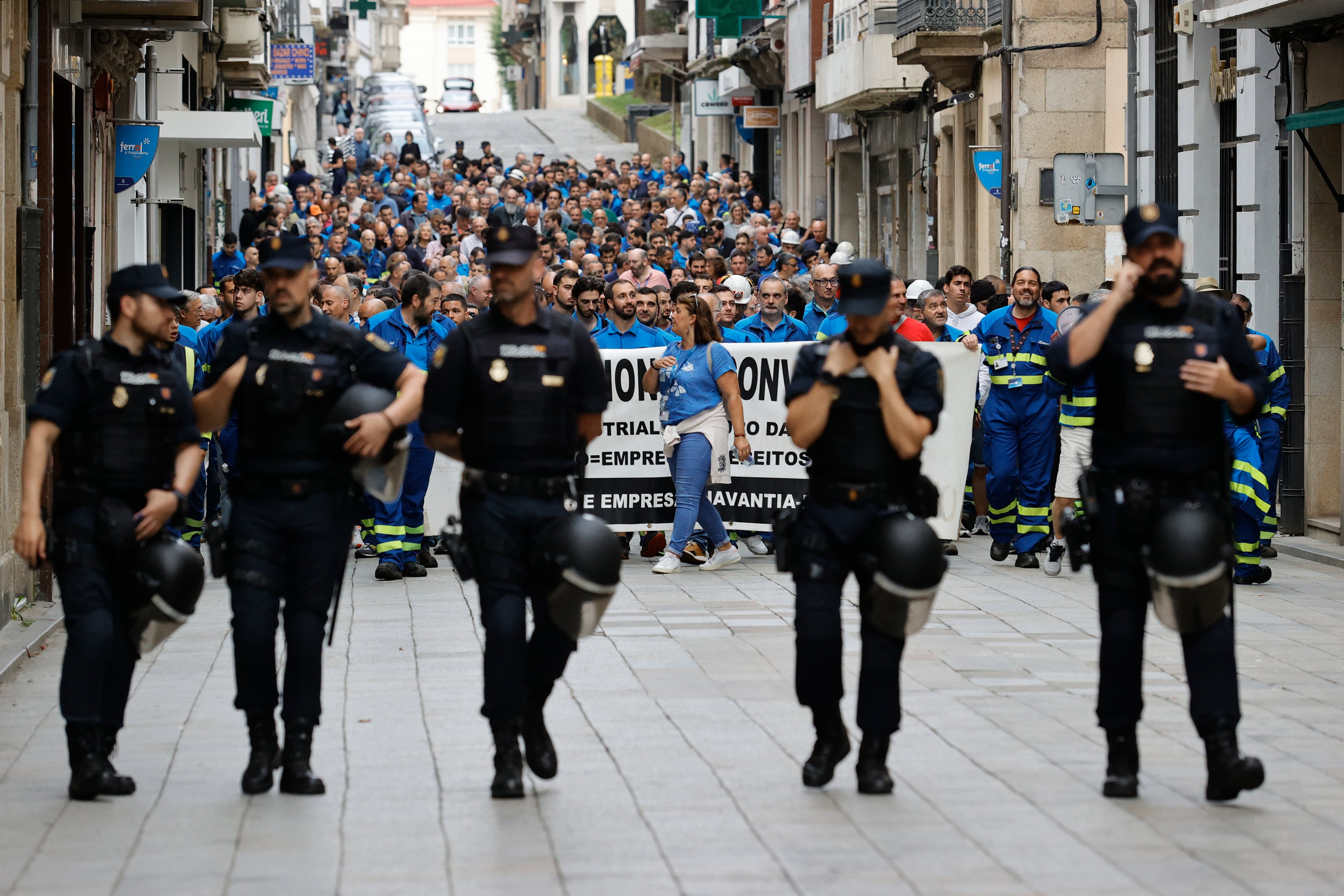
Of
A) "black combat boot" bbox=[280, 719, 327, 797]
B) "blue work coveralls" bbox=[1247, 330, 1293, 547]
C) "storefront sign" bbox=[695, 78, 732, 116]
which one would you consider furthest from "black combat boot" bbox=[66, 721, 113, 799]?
"storefront sign" bbox=[695, 78, 732, 116]

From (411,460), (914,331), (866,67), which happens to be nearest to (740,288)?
(914,331)

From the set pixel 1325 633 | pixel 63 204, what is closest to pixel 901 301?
pixel 1325 633

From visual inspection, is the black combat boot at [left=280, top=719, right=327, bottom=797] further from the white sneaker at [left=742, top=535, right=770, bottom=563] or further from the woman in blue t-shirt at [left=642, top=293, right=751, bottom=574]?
the white sneaker at [left=742, top=535, right=770, bottom=563]

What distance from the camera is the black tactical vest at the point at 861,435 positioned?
7141 mm

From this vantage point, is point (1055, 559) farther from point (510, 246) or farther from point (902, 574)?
point (510, 246)

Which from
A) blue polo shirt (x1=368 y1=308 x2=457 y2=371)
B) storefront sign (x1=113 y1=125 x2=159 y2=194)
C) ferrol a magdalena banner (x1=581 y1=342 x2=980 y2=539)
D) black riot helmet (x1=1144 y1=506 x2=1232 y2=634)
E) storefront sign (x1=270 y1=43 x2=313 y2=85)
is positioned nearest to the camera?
black riot helmet (x1=1144 y1=506 x2=1232 y2=634)

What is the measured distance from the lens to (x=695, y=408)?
13.6 m

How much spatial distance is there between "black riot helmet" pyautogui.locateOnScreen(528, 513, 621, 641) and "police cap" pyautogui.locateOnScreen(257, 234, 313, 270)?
3.87 feet

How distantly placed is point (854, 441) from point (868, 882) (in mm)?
1645

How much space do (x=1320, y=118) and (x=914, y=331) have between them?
3.42m

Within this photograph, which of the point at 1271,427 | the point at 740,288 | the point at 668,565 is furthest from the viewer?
the point at 740,288

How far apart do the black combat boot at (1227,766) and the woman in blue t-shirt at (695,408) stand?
6522 mm

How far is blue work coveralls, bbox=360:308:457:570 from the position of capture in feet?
44.2

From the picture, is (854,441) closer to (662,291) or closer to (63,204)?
(63,204)
